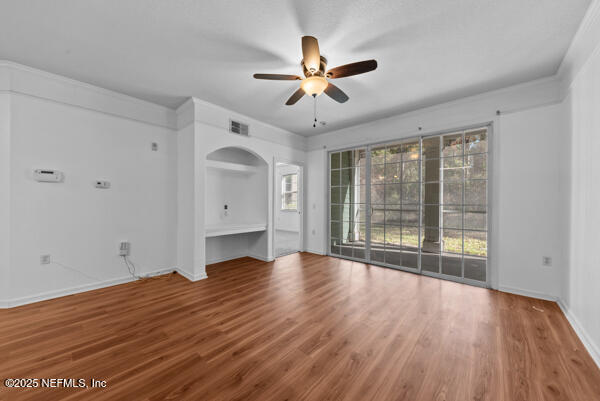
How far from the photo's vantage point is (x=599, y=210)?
1.85 metres

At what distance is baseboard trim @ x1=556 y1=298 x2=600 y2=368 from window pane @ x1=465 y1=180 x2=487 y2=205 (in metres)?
1.42

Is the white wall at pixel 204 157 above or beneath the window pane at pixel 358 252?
above

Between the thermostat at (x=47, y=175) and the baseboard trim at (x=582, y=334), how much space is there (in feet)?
18.4

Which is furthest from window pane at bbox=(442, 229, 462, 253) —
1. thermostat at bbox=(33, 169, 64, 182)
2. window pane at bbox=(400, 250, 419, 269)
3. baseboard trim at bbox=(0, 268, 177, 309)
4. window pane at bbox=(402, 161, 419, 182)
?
thermostat at bbox=(33, 169, 64, 182)

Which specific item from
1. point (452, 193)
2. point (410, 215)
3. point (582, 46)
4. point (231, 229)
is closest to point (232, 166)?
point (231, 229)

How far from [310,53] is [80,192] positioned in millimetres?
3415

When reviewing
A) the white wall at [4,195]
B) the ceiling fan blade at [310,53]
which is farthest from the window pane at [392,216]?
the white wall at [4,195]

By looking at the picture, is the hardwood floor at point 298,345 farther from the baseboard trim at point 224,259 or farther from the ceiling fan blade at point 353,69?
the ceiling fan blade at point 353,69

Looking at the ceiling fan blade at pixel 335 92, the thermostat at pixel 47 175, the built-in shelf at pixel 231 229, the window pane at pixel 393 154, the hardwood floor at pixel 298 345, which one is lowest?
the hardwood floor at pixel 298 345

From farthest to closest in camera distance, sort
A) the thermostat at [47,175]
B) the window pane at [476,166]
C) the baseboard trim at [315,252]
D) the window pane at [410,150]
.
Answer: the baseboard trim at [315,252]
the window pane at [410,150]
the window pane at [476,166]
the thermostat at [47,175]

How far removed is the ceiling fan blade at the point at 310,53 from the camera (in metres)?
1.82

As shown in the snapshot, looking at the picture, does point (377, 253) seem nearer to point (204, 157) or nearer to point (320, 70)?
point (320, 70)

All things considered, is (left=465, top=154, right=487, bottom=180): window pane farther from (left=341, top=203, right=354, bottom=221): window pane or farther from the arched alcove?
the arched alcove

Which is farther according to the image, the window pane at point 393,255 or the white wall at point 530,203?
the window pane at point 393,255
